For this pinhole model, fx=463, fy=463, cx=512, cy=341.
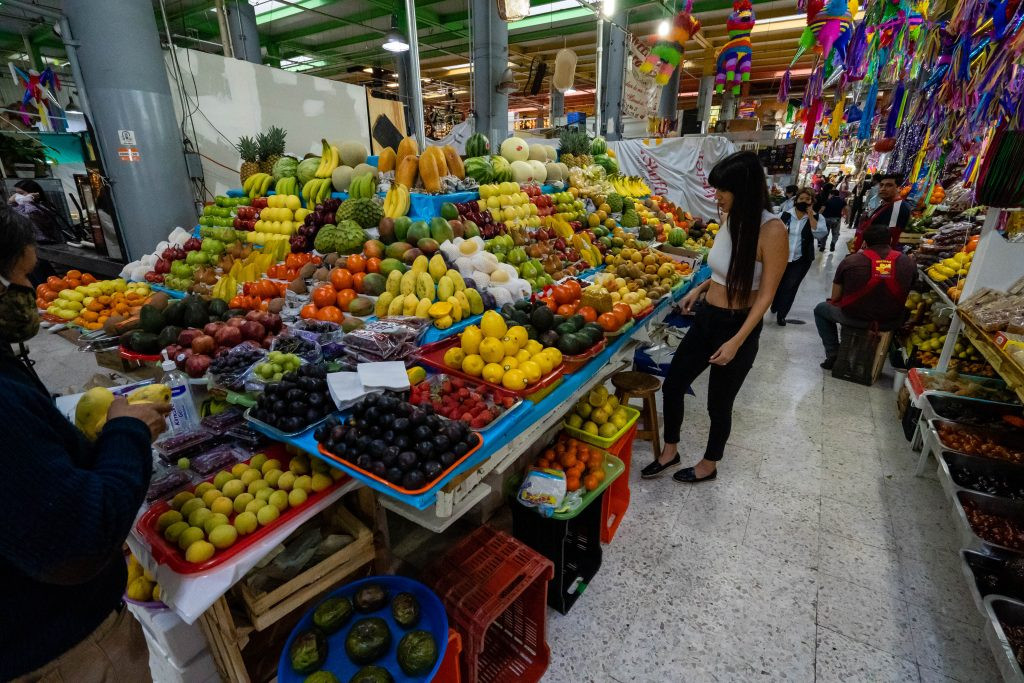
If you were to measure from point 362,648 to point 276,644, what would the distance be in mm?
682

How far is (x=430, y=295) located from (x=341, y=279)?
0.61 metres

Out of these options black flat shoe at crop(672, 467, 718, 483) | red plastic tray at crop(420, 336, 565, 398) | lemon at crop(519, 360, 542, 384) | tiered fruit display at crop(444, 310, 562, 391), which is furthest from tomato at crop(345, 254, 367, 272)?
black flat shoe at crop(672, 467, 718, 483)

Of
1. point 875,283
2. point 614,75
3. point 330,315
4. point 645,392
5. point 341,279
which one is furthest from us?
point 614,75

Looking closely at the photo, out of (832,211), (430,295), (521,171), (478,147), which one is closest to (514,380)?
(430,295)

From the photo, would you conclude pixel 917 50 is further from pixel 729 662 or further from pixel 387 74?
pixel 387 74

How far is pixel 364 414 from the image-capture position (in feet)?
5.90

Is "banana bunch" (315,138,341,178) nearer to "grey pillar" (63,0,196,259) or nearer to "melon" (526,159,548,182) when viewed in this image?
"melon" (526,159,548,182)

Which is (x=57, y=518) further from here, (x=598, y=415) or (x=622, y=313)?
(x=622, y=313)

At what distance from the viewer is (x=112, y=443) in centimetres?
110

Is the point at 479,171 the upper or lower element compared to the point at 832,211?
upper

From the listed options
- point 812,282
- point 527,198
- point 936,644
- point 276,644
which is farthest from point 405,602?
point 812,282

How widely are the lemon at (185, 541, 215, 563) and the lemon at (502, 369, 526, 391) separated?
4.04 ft

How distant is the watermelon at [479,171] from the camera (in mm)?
4500

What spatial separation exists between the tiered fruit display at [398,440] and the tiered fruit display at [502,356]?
1.38 feet
